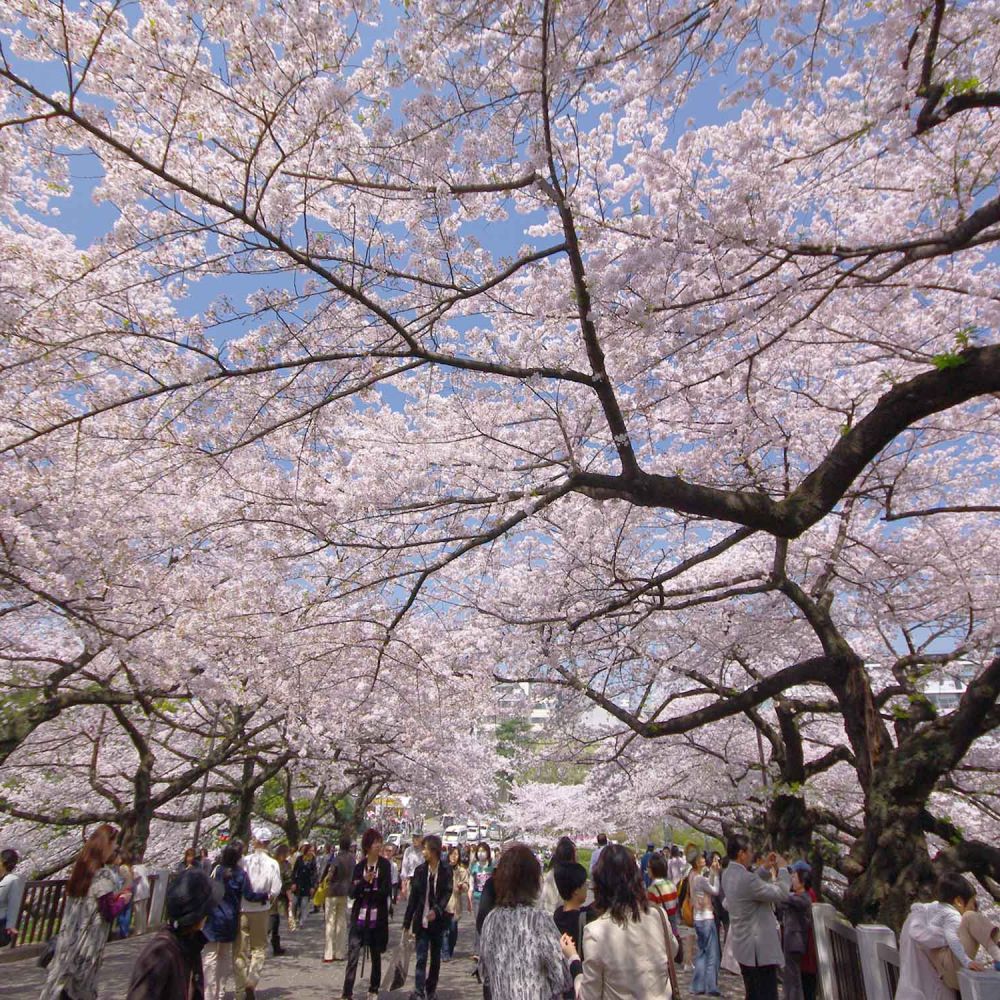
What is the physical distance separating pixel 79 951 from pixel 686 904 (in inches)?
269

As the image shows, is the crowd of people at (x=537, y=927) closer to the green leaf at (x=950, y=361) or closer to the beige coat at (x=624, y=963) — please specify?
the beige coat at (x=624, y=963)

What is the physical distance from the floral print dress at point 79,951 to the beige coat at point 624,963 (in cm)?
312

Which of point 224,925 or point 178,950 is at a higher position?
point 178,950

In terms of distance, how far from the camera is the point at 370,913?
6711mm

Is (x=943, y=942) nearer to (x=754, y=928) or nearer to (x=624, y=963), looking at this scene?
(x=754, y=928)

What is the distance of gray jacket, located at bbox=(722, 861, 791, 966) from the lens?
5.49m

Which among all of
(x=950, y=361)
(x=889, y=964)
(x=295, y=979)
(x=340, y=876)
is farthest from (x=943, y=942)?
(x=340, y=876)

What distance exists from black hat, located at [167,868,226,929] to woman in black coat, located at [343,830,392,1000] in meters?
4.00

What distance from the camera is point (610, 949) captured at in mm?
2986

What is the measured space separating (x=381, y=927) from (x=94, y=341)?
564 cm

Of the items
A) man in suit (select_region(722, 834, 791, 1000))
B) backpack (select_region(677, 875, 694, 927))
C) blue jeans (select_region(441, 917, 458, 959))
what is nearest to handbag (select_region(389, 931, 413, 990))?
blue jeans (select_region(441, 917, 458, 959))

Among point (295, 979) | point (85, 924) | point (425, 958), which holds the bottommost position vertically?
point (295, 979)

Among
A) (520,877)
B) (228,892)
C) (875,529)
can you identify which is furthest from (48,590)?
(875,529)

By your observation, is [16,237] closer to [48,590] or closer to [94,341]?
[94,341]
